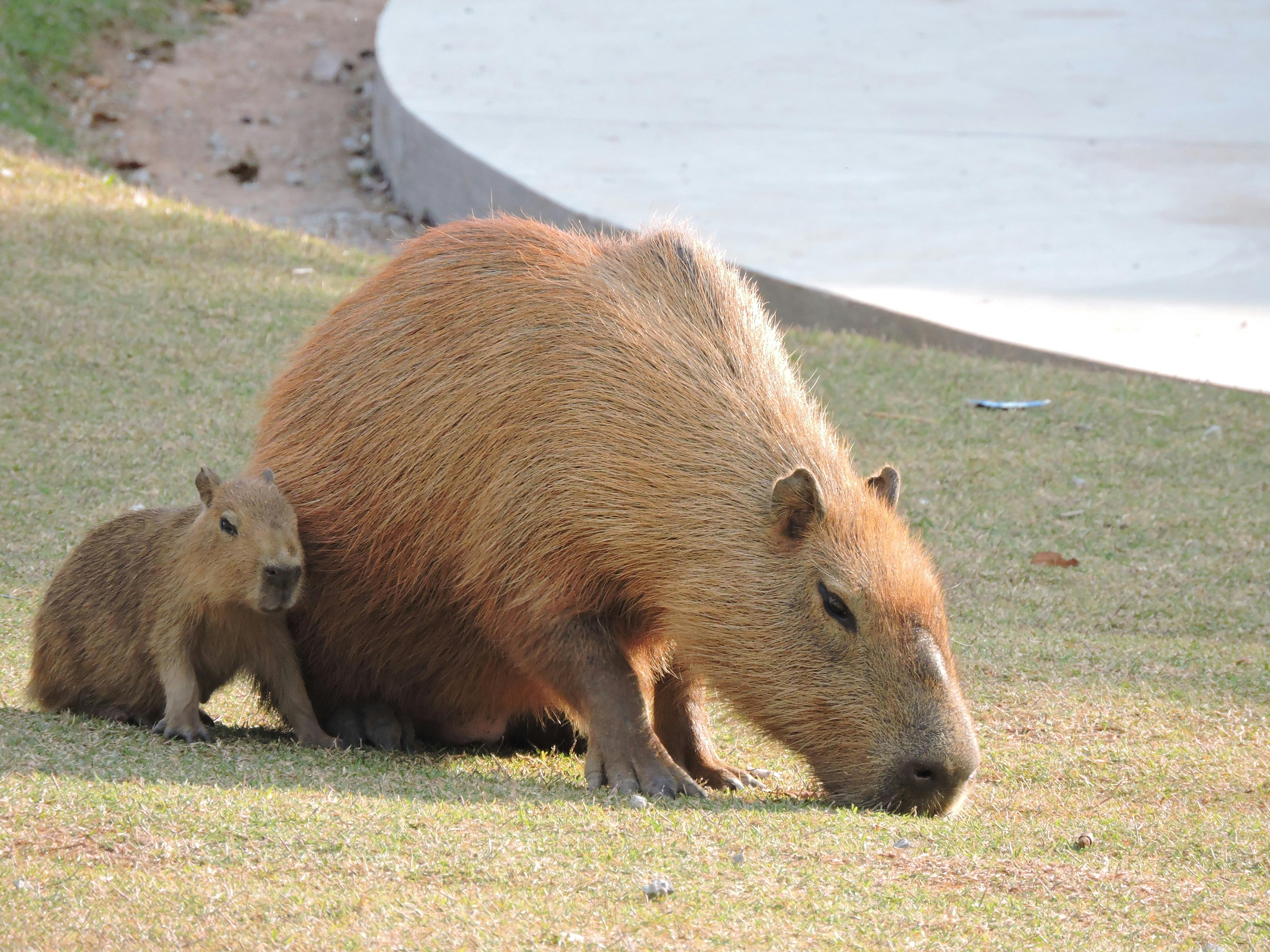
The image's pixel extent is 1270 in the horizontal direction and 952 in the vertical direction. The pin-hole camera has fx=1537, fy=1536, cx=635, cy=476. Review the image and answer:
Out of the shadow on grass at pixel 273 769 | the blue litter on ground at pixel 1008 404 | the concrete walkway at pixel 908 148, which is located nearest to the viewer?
the shadow on grass at pixel 273 769

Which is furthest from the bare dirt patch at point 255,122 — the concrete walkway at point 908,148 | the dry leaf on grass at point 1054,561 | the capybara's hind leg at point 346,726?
the capybara's hind leg at point 346,726

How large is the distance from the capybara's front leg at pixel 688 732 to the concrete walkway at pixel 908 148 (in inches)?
166

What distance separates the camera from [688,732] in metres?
3.88

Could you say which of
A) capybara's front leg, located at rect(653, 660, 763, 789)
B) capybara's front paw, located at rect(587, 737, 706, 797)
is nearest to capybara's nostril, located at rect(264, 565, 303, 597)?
capybara's front paw, located at rect(587, 737, 706, 797)

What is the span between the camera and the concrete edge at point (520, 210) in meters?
8.04

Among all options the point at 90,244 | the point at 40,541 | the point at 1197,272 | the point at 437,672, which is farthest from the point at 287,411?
the point at 1197,272

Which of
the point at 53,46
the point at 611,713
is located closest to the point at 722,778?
the point at 611,713

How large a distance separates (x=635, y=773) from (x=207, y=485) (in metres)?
1.21

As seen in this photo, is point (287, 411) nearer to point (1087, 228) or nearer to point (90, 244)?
point (90, 244)

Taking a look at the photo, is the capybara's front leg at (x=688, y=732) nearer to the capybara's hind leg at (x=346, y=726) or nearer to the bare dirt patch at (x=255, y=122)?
the capybara's hind leg at (x=346, y=726)

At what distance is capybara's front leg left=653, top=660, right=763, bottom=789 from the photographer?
12.5 feet

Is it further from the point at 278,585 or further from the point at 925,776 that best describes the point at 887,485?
the point at 278,585

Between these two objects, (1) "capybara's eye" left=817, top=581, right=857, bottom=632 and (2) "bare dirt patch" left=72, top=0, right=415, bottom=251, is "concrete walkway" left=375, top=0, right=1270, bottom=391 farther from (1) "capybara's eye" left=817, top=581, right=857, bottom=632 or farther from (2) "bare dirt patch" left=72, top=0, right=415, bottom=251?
(1) "capybara's eye" left=817, top=581, right=857, bottom=632

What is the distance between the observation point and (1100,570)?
553cm
